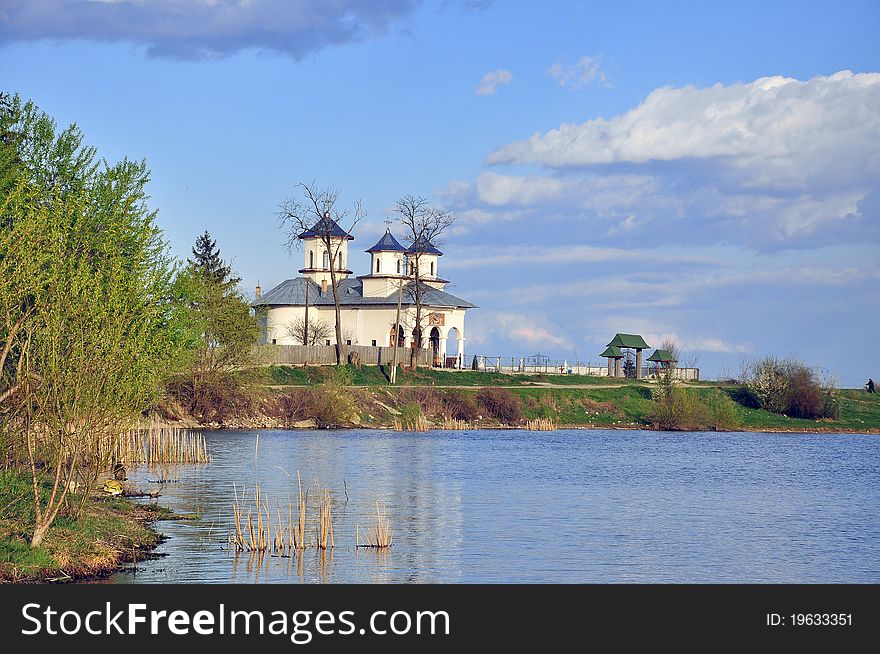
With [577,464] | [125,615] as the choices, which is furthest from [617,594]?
[577,464]

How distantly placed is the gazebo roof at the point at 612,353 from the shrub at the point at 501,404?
26.5m

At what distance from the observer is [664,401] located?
86.6m

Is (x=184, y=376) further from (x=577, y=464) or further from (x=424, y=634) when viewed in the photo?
(x=424, y=634)

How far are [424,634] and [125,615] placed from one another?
15.7 feet

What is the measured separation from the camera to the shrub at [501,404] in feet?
284

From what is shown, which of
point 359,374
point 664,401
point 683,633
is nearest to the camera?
point 683,633

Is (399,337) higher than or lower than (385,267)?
lower

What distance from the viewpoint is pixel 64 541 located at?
24641mm

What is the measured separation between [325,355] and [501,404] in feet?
58.7

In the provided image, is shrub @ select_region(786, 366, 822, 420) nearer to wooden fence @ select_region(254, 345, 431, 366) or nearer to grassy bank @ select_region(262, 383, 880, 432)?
grassy bank @ select_region(262, 383, 880, 432)

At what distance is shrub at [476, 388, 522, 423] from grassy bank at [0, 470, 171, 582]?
58.0 meters

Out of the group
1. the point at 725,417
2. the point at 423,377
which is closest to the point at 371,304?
the point at 423,377

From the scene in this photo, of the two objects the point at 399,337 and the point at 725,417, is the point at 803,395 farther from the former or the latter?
the point at 399,337

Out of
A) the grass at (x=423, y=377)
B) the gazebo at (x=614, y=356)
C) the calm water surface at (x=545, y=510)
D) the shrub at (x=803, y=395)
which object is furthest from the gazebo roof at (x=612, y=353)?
the calm water surface at (x=545, y=510)
